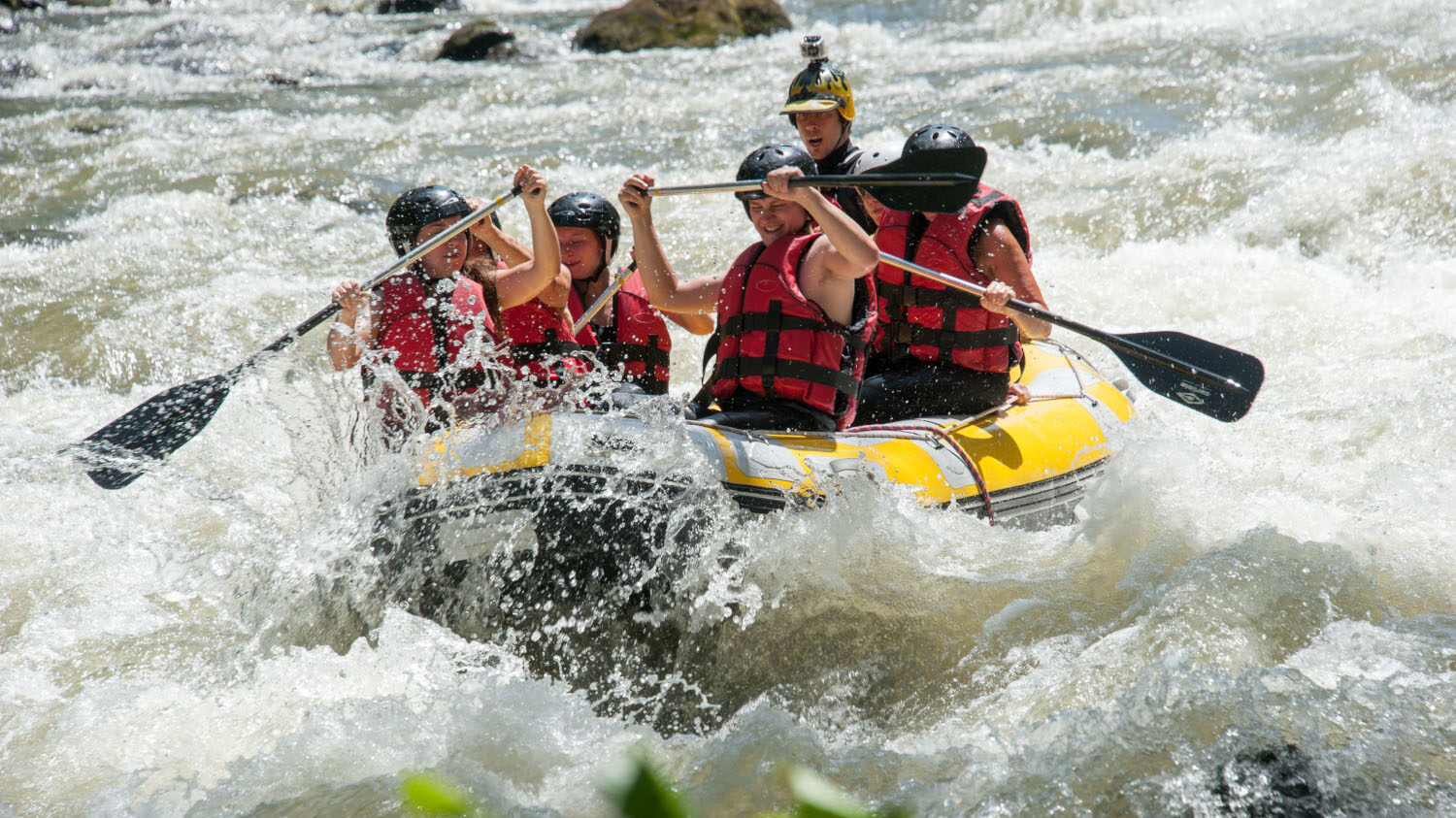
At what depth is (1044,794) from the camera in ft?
9.09

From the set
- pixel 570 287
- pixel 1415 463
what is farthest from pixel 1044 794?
pixel 1415 463

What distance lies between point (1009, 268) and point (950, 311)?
0.29m

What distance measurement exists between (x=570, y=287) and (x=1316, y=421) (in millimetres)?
4015

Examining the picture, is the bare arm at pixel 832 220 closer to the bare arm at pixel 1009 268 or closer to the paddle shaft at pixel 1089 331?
the paddle shaft at pixel 1089 331

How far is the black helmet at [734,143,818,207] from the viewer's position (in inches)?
151

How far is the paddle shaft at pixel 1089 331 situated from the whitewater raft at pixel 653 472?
0.52 m

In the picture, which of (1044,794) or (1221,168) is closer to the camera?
(1044,794)

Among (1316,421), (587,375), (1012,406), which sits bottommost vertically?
(1316,421)

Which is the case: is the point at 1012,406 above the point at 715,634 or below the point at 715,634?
above

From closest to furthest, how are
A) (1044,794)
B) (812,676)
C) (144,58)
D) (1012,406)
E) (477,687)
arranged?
(1044,794)
(477,687)
(812,676)
(1012,406)
(144,58)

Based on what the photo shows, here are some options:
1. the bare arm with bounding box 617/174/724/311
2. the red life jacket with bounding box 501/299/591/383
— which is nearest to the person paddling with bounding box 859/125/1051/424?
the bare arm with bounding box 617/174/724/311

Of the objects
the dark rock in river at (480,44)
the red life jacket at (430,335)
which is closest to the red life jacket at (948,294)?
the red life jacket at (430,335)

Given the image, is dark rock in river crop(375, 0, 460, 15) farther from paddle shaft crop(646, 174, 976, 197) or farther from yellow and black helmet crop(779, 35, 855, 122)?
paddle shaft crop(646, 174, 976, 197)

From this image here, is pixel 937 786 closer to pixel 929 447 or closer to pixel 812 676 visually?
pixel 812 676
